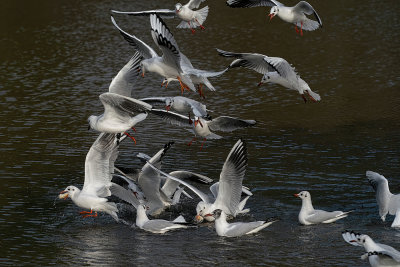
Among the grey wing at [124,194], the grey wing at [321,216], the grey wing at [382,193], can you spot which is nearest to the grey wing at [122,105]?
the grey wing at [124,194]

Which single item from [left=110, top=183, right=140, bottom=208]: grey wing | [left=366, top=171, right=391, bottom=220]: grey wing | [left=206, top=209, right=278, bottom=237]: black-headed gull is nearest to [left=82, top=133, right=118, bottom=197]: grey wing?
[left=110, top=183, right=140, bottom=208]: grey wing

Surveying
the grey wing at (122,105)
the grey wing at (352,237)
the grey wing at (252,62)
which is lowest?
the grey wing at (352,237)

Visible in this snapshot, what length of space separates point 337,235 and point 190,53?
1680 centimetres

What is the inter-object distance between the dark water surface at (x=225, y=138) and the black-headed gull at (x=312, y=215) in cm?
13

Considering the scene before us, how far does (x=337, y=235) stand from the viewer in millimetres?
12047

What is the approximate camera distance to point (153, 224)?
12.5m

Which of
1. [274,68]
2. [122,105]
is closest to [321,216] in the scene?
[274,68]

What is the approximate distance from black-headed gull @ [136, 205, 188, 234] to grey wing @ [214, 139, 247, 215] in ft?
2.82

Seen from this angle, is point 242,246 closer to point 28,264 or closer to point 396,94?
point 28,264

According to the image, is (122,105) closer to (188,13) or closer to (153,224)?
(153,224)

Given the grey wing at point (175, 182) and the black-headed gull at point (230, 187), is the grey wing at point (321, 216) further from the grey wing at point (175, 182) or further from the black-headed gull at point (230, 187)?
the grey wing at point (175, 182)

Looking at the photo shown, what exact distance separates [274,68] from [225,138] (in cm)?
395

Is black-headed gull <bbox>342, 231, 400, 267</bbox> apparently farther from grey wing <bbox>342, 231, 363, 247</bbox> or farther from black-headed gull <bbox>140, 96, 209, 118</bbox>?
black-headed gull <bbox>140, 96, 209, 118</bbox>

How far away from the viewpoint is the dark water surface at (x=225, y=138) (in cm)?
1182
